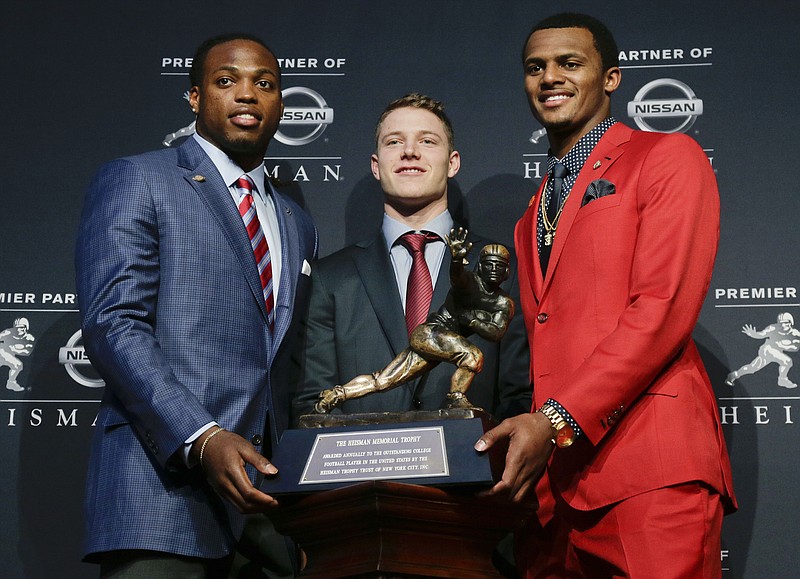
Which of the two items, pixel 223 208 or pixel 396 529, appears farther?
pixel 223 208

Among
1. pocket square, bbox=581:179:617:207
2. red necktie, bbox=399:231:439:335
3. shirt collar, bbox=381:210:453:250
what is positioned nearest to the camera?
pocket square, bbox=581:179:617:207

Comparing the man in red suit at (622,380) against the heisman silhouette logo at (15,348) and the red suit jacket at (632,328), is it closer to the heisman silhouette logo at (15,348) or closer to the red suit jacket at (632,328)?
the red suit jacket at (632,328)

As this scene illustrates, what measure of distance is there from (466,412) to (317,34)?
6.75 ft

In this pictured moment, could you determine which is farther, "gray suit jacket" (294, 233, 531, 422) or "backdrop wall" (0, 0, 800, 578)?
"backdrop wall" (0, 0, 800, 578)

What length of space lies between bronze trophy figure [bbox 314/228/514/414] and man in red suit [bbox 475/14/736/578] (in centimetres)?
18

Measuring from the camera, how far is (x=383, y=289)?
3.05m

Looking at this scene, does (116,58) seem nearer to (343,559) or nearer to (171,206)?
(171,206)

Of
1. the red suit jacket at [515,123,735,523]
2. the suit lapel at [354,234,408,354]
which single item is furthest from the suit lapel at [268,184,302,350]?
the red suit jacket at [515,123,735,523]

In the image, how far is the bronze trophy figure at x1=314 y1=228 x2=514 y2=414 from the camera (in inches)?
91.9

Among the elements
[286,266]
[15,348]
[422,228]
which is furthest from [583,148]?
[15,348]

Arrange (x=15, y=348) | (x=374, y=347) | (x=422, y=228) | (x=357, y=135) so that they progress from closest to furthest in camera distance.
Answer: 1. (x=374, y=347)
2. (x=422, y=228)
3. (x=15, y=348)
4. (x=357, y=135)

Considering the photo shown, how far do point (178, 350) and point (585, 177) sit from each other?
1.06 meters

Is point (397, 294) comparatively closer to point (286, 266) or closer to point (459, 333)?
point (286, 266)

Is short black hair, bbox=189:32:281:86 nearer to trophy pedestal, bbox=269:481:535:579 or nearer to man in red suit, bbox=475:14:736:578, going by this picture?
man in red suit, bbox=475:14:736:578
